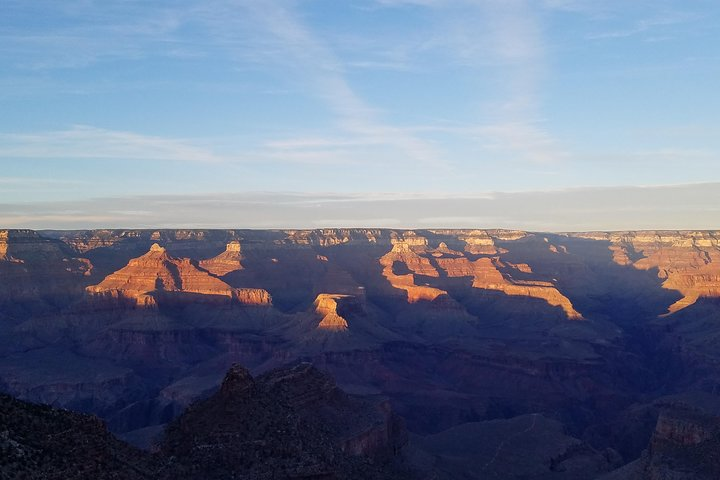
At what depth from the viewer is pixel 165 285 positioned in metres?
160

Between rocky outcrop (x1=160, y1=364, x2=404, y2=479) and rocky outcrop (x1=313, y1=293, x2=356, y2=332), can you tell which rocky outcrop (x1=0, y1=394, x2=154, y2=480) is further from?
rocky outcrop (x1=313, y1=293, x2=356, y2=332)

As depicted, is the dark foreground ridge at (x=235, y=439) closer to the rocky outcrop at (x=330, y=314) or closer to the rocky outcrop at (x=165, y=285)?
the rocky outcrop at (x=330, y=314)

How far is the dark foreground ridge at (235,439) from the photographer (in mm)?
28703

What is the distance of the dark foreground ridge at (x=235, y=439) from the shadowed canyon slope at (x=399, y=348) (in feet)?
29.2

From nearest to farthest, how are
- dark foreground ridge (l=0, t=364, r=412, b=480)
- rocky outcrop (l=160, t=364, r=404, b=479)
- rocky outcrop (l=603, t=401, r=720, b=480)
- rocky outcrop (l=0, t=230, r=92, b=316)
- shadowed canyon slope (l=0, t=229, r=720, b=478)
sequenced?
1. dark foreground ridge (l=0, t=364, r=412, b=480)
2. rocky outcrop (l=160, t=364, r=404, b=479)
3. rocky outcrop (l=603, t=401, r=720, b=480)
4. shadowed canyon slope (l=0, t=229, r=720, b=478)
5. rocky outcrop (l=0, t=230, r=92, b=316)

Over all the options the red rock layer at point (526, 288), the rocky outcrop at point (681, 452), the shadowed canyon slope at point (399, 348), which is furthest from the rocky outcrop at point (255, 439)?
the red rock layer at point (526, 288)

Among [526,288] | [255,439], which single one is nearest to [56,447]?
[255,439]

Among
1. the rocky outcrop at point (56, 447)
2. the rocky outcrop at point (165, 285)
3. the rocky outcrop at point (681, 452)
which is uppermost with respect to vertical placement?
the rocky outcrop at point (56, 447)

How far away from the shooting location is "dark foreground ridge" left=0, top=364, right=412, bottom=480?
28.7m

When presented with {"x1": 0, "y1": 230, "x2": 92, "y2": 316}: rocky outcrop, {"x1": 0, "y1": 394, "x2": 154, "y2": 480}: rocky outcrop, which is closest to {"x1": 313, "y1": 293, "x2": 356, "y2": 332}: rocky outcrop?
{"x1": 0, "y1": 230, "x2": 92, "y2": 316}: rocky outcrop

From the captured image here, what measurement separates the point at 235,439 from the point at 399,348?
96.7 metres

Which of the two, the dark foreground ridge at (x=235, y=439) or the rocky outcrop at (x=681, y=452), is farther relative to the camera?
→ the rocky outcrop at (x=681, y=452)

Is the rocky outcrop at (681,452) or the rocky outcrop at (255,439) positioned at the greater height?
the rocky outcrop at (255,439)

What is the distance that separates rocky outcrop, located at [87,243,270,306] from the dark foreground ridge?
323 feet
